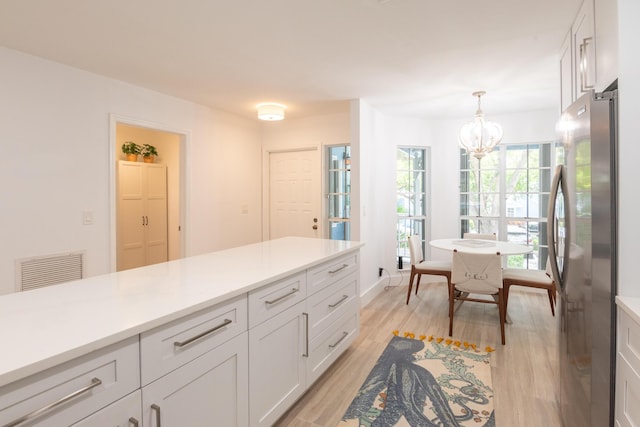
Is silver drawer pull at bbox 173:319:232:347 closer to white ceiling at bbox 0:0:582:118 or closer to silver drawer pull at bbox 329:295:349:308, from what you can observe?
silver drawer pull at bbox 329:295:349:308

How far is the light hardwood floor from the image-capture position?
6.63 feet

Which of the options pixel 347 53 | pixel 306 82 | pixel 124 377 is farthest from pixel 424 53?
pixel 124 377

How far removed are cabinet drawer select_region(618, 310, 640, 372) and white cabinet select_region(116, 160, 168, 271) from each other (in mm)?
4706

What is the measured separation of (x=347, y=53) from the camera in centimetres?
265

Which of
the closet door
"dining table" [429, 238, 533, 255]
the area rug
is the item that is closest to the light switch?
the closet door

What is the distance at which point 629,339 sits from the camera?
51.1 inches

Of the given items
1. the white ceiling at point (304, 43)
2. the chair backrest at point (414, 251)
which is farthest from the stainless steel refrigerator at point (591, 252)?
the chair backrest at point (414, 251)

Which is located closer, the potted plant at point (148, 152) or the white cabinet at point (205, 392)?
the white cabinet at point (205, 392)

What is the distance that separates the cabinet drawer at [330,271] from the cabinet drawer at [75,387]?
1.13 m

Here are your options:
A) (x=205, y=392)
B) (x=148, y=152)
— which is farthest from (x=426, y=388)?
(x=148, y=152)

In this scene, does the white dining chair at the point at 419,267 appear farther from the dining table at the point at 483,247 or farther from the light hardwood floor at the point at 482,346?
the light hardwood floor at the point at 482,346

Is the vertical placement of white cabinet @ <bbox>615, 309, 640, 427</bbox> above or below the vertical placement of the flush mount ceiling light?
below

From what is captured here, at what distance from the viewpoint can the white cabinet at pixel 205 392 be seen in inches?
44.4

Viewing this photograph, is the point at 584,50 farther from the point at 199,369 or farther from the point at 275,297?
the point at 199,369
